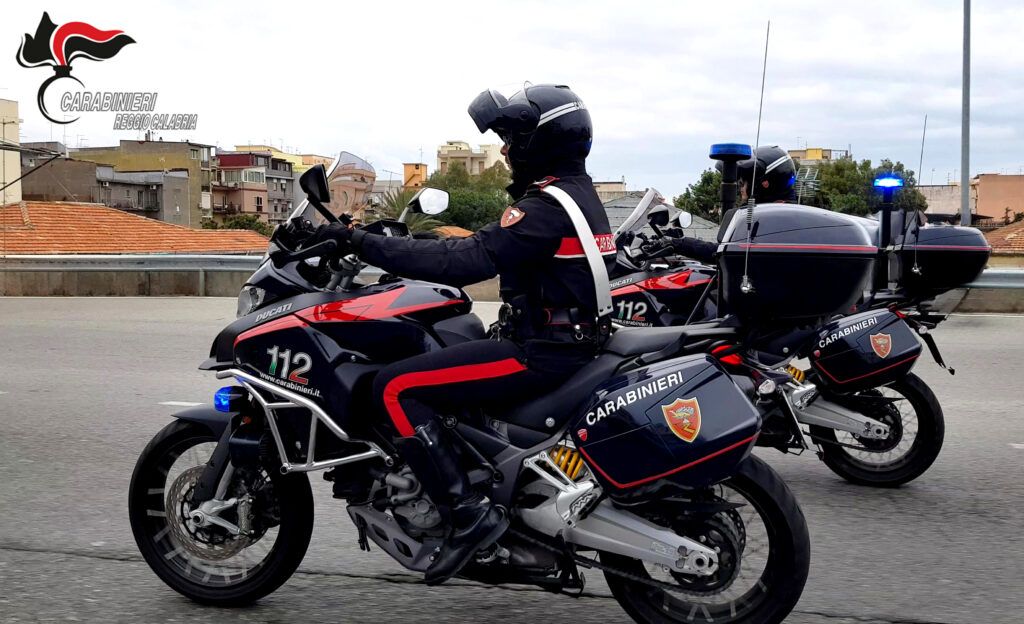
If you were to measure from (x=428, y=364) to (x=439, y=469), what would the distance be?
13.5 inches

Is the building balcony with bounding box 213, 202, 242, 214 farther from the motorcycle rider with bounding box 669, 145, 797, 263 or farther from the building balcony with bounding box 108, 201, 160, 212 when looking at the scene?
the motorcycle rider with bounding box 669, 145, 797, 263

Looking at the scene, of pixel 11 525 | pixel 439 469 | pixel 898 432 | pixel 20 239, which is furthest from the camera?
pixel 20 239

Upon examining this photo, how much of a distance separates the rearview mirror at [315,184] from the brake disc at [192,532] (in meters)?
1.12

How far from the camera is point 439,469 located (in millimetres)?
3701

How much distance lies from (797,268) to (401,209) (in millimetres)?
1538

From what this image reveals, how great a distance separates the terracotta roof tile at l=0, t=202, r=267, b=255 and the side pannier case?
2846 centimetres

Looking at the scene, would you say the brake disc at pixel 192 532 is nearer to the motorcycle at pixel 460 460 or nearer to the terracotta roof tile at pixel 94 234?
the motorcycle at pixel 460 460

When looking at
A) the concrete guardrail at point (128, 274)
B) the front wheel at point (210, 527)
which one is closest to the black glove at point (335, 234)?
the front wheel at point (210, 527)

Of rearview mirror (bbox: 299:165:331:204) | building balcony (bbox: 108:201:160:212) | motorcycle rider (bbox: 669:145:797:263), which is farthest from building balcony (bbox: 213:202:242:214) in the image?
rearview mirror (bbox: 299:165:331:204)

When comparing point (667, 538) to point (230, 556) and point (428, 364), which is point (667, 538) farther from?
point (230, 556)

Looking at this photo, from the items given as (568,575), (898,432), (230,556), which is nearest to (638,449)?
(568,575)

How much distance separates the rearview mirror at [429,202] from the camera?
151 inches

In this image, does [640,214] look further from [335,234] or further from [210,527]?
[210,527]

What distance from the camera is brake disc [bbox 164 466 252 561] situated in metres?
4.16
